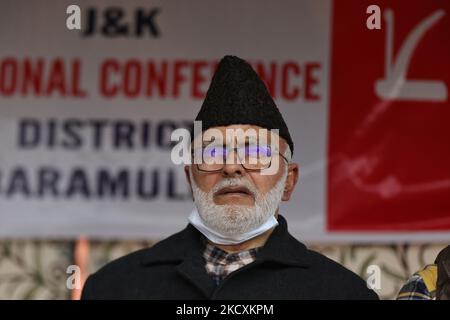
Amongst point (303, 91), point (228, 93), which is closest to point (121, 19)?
point (303, 91)

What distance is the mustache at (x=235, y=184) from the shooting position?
2.39m

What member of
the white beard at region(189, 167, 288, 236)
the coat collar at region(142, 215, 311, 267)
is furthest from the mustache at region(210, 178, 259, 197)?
the coat collar at region(142, 215, 311, 267)

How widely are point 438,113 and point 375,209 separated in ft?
1.40

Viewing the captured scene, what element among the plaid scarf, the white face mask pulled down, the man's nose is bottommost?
the plaid scarf

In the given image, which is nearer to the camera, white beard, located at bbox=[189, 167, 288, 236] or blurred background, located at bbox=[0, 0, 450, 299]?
white beard, located at bbox=[189, 167, 288, 236]

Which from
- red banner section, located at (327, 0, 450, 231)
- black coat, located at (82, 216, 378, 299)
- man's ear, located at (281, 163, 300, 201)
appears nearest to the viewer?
black coat, located at (82, 216, 378, 299)

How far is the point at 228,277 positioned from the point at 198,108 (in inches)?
49.0

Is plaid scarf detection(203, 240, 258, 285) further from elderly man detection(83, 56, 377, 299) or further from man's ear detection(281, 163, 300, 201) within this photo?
man's ear detection(281, 163, 300, 201)

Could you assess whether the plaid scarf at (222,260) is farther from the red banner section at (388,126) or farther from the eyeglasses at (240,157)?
the red banner section at (388,126)

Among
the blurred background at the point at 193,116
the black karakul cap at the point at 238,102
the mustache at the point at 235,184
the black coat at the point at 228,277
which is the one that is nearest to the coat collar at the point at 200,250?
the black coat at the point at 228,277

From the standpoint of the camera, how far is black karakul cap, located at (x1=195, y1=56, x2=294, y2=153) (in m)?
2.43

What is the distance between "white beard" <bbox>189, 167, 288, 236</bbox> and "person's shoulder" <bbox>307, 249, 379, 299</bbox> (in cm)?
19

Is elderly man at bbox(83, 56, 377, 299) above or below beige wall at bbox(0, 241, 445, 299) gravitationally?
above
